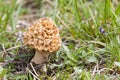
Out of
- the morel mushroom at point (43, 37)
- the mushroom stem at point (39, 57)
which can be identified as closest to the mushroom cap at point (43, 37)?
the morel mushroom at point (43, 37)

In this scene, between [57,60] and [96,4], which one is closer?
[57,60]

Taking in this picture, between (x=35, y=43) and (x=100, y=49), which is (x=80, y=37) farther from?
(x=35, y=43)

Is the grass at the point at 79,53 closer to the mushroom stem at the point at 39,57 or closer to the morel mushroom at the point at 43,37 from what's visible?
the mushroom stem at the point at 39,57

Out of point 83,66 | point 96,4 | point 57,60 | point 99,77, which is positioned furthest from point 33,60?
point 96,4

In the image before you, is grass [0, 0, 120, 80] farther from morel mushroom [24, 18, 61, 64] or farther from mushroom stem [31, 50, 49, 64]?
morel mushroom [24, 18, 61, 64]

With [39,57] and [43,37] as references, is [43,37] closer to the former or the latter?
[43,37]

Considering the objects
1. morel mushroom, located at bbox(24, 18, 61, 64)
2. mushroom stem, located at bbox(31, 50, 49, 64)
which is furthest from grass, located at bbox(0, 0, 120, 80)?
morel mushroom, located at bbox(24, 18, 61, 64)
